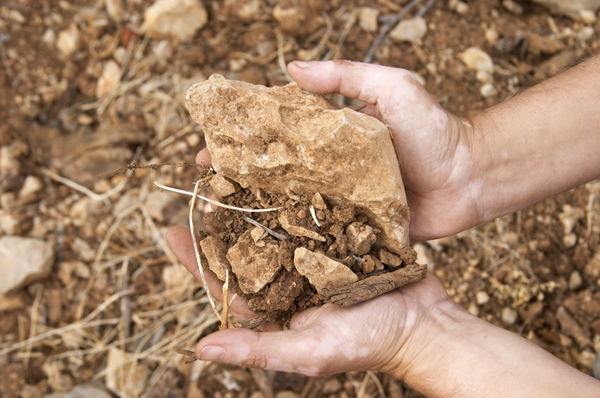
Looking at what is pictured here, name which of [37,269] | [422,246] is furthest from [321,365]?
[37,269]

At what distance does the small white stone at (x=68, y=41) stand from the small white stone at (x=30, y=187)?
1132mm

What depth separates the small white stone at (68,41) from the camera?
3793 millimetres

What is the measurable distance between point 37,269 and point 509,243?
3.38 m

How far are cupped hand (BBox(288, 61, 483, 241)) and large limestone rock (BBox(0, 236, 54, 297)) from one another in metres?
2.37

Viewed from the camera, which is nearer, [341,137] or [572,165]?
[341,137]

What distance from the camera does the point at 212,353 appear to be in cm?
164

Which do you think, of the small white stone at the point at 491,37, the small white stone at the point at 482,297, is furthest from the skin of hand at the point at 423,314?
the small white stone at the point at 491,37

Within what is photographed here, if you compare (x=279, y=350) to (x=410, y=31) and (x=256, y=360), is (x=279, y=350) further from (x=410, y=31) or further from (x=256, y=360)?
(x=410, y=31)

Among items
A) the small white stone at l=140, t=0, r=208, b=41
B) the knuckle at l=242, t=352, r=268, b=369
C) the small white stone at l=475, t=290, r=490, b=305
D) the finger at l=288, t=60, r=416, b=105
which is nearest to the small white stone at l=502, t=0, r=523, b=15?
the finger at l=288, t=60, r=416, b=105

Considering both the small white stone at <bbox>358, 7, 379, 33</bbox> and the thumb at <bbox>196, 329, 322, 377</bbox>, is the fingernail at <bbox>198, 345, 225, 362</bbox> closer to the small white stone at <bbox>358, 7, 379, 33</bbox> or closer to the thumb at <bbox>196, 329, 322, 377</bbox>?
the thumb at <bbox>196, 329, 322, 377</bbox>

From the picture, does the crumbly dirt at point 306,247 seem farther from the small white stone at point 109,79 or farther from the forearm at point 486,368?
the small white stone at point 109,79

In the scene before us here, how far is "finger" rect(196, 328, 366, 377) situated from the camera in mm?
1656

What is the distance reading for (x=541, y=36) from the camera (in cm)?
363

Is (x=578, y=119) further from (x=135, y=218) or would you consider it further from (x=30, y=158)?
(x=30, y=158)
